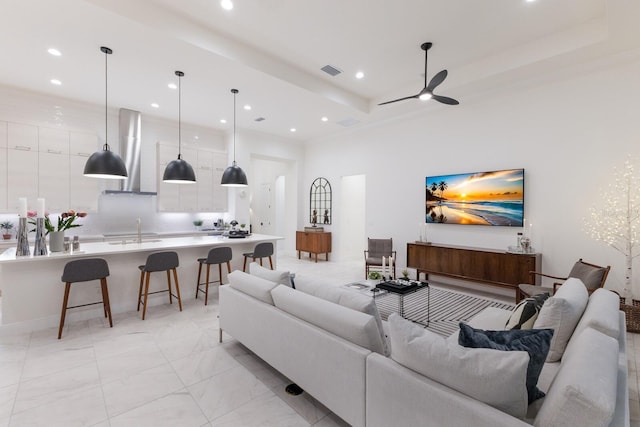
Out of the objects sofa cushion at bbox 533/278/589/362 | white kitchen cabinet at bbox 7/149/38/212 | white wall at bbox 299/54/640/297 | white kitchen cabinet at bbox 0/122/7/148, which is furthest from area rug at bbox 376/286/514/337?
white kitchen cabinet at bbox 0/122/7/148

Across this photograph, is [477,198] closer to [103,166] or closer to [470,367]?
[470,367]

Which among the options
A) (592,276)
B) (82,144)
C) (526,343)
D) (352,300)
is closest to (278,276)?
(352,300)

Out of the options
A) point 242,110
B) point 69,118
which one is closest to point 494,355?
point 242,110

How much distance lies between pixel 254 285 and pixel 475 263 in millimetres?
3906

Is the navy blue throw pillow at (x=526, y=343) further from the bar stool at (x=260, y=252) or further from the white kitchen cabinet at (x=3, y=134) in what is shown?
the white kitchen cabinet at (x=3, y=134)

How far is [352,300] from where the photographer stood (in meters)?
2.16

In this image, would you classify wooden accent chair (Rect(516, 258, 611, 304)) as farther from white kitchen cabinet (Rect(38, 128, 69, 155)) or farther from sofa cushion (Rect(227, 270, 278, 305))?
white kitchen cabinet (Rect(38, 128, 69, 155))

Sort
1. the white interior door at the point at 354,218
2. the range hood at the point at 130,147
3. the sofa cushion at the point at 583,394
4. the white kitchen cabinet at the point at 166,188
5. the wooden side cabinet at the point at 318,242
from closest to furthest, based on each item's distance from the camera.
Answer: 1. the sofa cushion at the point at 583,394
2. the range hood at the point at 130,147
3. the white kitchen cabinet at the point at 166,188
4. the wooden side cabinet at the point at 318,242
5. the white interior door at the point at 354,218

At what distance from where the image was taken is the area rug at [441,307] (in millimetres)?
3770

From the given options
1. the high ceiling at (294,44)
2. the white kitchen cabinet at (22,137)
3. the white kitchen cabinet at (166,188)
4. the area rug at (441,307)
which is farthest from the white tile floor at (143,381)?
the high ceiling at (294,44)

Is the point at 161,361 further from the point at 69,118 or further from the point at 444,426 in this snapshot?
the point at 69,118

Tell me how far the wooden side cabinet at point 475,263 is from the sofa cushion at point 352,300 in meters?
3.29

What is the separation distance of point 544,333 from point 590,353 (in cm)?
17

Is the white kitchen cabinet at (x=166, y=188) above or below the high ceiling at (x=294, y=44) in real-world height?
below
